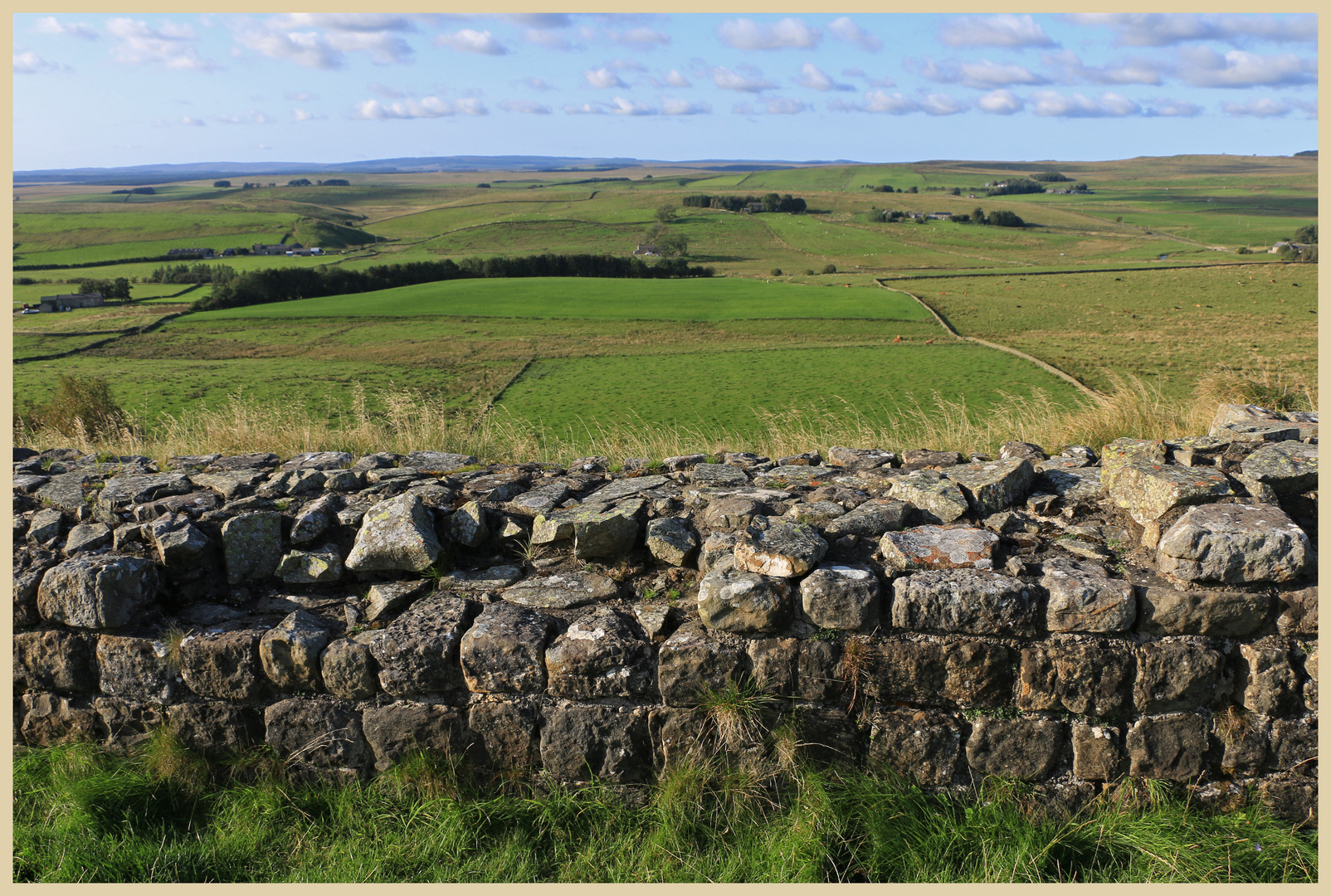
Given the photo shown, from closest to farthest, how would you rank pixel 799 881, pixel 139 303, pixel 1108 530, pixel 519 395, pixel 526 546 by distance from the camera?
pixel 799 881 < pixel 1108 530 < pixel 526 546 < pixel 519 395 < pixel 139 303

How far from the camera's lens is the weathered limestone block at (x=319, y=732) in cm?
337

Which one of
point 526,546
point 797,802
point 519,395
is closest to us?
point 797,802

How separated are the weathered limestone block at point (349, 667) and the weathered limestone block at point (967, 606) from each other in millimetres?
2176

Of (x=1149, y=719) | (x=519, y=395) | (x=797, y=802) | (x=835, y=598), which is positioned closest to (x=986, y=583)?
(x=835, y=598)

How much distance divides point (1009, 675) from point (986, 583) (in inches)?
15.0

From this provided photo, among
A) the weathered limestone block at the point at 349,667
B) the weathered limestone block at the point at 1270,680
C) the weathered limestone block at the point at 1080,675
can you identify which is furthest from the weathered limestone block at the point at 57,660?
the weathered limestone block at the point at 1270,680

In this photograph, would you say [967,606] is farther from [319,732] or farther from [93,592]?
[93,592]

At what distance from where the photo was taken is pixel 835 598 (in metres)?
3.17

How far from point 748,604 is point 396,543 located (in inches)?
65.0

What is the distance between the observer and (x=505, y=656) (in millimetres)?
3223

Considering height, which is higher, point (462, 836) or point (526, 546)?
point (526, 546)

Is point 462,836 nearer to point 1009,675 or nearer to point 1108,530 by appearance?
point 1009,675

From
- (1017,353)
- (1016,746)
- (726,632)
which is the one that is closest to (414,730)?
(726,632)

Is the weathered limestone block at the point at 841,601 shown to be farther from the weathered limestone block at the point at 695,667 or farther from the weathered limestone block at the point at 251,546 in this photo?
the weathered limestone block at the point at 251,546
